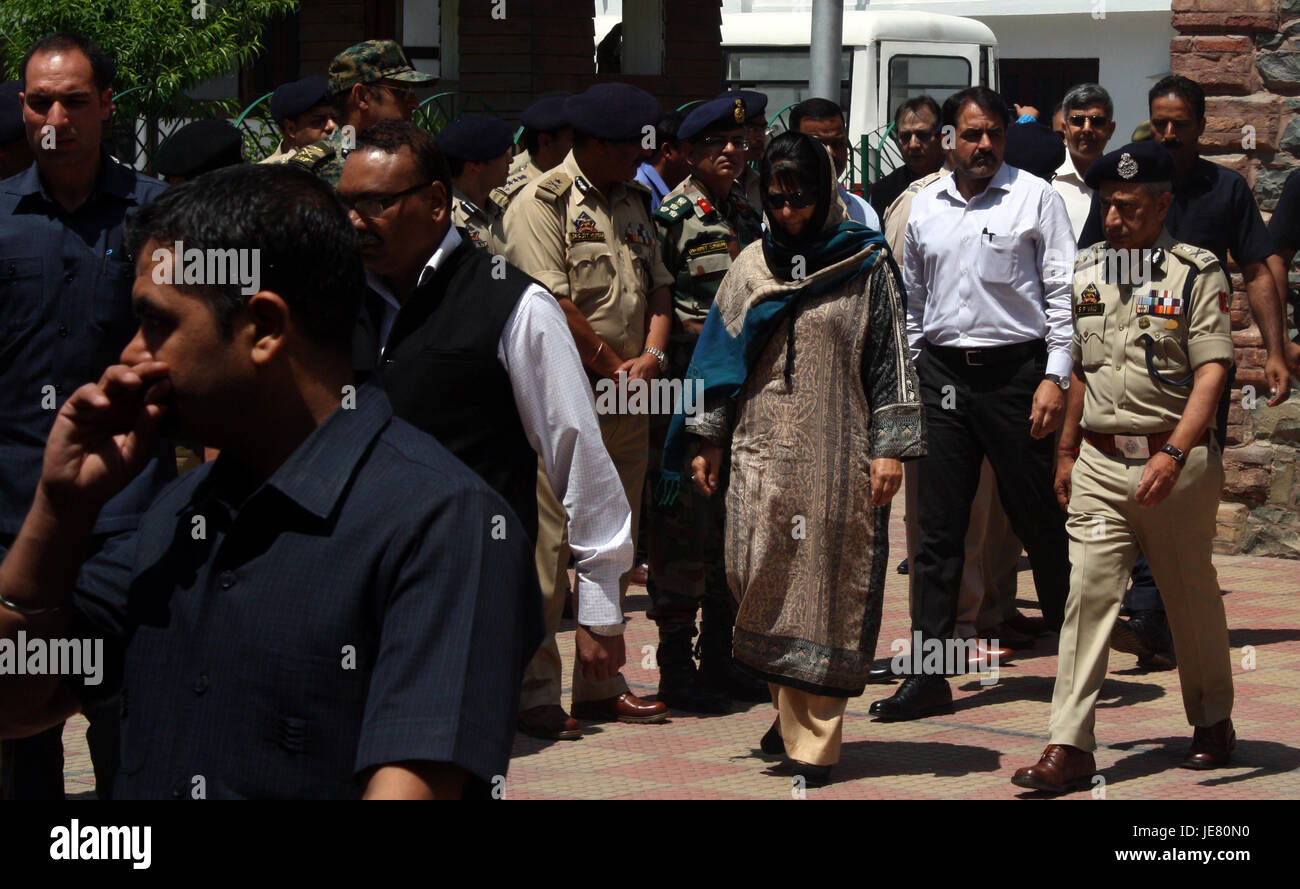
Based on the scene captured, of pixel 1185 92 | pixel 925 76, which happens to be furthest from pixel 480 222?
pixel 925 76

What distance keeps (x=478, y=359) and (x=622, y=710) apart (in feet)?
8.57

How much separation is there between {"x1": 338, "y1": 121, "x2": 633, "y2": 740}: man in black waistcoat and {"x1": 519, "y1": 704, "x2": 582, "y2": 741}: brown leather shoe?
200cm

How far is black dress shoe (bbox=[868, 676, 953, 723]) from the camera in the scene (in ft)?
21.9

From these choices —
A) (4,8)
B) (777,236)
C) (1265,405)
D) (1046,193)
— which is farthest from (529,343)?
(4,8)

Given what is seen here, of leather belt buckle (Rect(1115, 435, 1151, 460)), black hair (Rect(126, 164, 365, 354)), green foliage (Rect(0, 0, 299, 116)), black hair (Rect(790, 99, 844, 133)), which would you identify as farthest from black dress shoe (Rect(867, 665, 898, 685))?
green foliage (Rect(0, 0, 299, 116))

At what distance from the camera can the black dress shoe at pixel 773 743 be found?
6113 mm

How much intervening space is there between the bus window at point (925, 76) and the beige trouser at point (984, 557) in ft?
37.2

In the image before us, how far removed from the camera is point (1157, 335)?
19.2 ft

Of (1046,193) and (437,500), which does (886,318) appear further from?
(437,500)

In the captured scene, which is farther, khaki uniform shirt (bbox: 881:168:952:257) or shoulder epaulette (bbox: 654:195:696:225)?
khaki uniform shirt (bbox: 881:168:952:257)

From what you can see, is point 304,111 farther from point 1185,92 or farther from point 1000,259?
point 1185,92

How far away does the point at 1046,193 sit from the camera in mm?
7090

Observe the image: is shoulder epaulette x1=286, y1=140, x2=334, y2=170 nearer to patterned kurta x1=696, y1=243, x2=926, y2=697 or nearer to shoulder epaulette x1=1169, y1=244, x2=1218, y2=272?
patterned kurta x1=696, y1=243, x2=926, y2=697

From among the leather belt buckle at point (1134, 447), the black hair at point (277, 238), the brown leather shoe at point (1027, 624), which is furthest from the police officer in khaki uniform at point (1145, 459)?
the black hair at point (277, 238)
